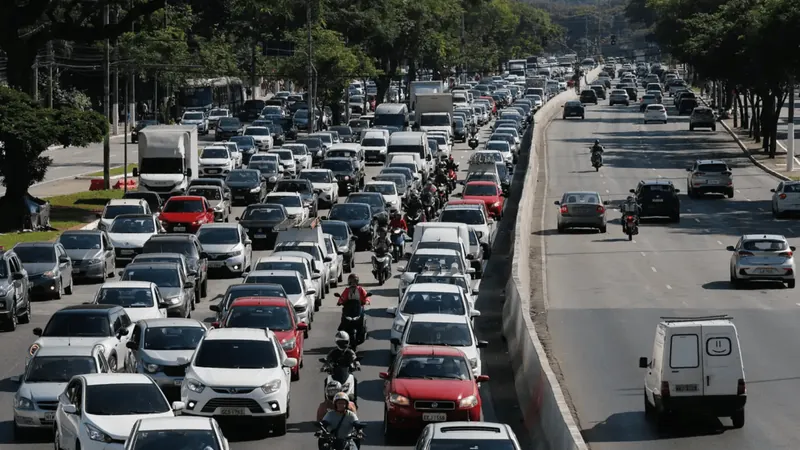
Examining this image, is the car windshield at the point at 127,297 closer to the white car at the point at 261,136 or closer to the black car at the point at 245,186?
the black car at the point at 245,186

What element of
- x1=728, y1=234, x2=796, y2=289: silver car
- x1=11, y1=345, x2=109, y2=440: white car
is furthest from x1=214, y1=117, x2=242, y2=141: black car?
x1=11, y1=345, x2=109, y2=440: white car

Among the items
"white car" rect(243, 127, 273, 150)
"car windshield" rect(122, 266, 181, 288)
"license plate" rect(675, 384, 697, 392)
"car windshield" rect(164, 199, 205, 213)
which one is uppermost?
"license plate" rect(675, 384, 697, 392)

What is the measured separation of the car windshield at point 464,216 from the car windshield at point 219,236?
705 centimetres

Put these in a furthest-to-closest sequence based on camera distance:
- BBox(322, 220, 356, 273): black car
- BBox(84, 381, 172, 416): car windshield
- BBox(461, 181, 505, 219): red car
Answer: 1. BBox(461, 181, 505, 219): red car
2. BBox(322, 220, 356, 273): black car
3. BBox(84, 381, 172, 416): car windshield

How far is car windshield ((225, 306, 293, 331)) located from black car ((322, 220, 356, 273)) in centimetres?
1673

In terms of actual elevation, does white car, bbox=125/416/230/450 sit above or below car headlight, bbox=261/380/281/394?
above

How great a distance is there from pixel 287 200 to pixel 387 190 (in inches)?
219

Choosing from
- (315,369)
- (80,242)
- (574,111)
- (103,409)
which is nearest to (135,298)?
(315,369)

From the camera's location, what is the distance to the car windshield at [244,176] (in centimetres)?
6262

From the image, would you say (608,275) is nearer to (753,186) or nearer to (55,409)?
(55,409)

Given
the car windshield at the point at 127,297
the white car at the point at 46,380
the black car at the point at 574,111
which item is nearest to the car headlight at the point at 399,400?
the white car at the point at 46,380

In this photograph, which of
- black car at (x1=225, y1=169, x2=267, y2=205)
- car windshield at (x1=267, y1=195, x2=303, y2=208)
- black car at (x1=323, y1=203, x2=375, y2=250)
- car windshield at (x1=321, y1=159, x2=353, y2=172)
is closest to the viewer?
black car at (x1=323, y1=203, x2=375, y2=250)

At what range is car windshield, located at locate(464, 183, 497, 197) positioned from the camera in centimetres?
5881

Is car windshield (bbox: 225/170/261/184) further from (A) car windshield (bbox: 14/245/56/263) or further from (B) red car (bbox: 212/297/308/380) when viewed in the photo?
(B) red car (bbox: 212/297/308/380)
